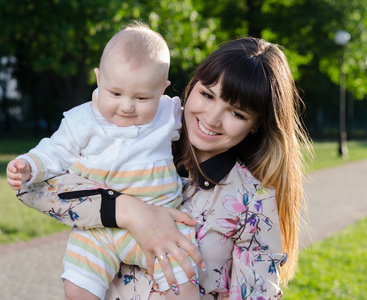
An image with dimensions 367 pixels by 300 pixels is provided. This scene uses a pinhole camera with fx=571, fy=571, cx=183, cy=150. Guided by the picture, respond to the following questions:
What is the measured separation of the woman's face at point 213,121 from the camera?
7.47 feet

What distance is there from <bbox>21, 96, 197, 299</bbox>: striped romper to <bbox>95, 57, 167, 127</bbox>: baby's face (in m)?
0.04

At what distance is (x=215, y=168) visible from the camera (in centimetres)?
237

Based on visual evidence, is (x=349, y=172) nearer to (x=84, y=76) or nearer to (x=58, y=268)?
(x=84, y=76)

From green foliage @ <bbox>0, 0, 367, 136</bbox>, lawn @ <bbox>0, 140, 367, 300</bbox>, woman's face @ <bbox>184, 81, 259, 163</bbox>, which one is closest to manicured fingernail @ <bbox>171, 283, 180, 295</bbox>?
woman's face @ <bbox>184, 81, 259, 163</bbox>

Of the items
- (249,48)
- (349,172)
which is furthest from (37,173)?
(349,172)

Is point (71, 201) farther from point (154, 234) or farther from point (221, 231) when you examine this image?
point (221, 231)

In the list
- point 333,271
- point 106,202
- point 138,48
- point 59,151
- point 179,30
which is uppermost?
point 138,48

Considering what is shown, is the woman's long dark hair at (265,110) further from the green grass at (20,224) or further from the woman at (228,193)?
the green grass at (20,224)

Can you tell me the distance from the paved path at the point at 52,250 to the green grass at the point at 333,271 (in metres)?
0.28

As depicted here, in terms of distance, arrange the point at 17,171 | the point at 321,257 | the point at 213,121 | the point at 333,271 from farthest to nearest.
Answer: the point at 321,257
the point at 333,271
the point at 213,121
the point at 17,171

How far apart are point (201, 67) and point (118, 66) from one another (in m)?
0.44

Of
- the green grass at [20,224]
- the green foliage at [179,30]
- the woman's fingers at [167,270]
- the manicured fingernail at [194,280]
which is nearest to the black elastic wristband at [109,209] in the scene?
the woman's fingers at [167,270]

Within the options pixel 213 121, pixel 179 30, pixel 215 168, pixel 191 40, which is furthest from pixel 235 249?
pixel 191 40

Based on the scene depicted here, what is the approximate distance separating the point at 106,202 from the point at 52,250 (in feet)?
18.3
